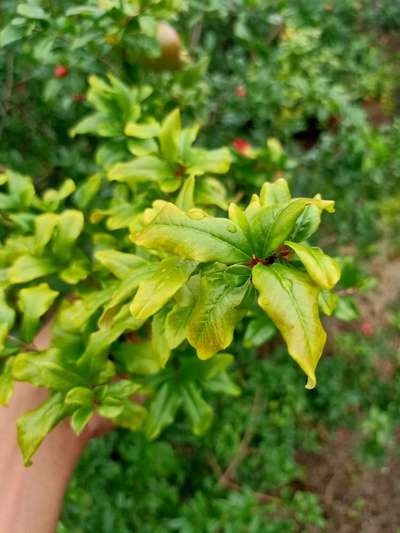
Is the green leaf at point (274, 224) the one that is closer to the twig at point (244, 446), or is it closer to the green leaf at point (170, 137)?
the green leaf at point (170, 137)

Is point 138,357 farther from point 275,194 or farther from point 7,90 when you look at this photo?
point 7,90

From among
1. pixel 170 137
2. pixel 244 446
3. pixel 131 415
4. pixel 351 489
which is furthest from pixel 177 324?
pixel 351 489

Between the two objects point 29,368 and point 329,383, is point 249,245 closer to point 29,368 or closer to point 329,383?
point 29,368

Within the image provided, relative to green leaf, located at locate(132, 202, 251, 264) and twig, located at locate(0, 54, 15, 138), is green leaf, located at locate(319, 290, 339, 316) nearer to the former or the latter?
green leaf, located at locate(132, 202, 251, 264)

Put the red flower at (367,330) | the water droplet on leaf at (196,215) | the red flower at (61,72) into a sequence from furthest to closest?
the red flower at (367,330), the red flower at (61,72), the water droplet on leaf at (196,215)

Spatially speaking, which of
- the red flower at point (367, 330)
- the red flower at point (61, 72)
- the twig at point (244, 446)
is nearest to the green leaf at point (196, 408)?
the twig at point (244, 446)
